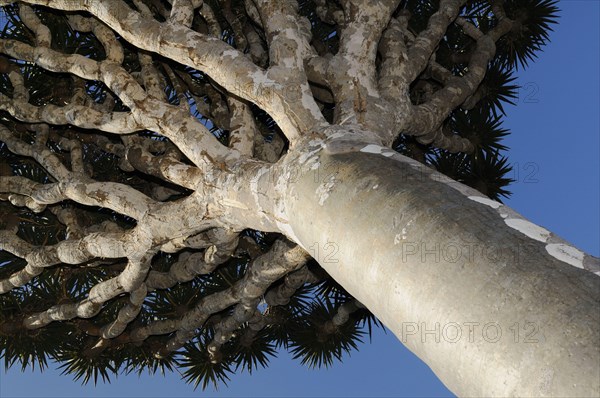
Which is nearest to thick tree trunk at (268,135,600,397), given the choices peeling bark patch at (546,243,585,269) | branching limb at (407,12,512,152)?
peeling bark patch at (546,243,585,269)

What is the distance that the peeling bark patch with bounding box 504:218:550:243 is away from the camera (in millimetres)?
1935

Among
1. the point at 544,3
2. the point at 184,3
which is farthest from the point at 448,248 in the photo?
the point at 544,3

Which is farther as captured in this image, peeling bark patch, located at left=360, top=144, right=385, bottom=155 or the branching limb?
the branching limb

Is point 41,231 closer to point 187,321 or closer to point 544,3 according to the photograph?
point 187,321

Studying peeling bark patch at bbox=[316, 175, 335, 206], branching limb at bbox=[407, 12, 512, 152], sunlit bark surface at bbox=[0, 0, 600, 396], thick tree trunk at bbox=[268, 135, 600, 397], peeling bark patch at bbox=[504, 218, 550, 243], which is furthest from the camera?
branching limb at bbox=[407, 12, 512, 152]

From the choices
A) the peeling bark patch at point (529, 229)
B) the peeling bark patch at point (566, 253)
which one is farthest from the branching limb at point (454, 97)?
the peeling bark patch at point (566, 253)

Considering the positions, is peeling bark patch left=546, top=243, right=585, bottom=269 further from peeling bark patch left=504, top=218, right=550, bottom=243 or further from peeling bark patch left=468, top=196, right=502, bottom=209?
peeling bark patch left=468, top=196, right=502, bottom=209

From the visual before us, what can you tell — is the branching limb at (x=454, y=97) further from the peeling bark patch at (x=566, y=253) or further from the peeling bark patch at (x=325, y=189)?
the peeling bark patch at (x=566, y=253)

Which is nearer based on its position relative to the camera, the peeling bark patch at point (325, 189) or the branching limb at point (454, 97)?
the peeling bark patch at point (325, 189)

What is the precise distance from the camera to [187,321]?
5824mm

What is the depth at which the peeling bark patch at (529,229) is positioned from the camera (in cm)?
193

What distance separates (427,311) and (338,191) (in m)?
0.70

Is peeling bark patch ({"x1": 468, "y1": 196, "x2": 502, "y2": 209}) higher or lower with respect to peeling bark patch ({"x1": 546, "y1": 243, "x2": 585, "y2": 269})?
higher

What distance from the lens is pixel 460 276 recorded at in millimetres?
1871
